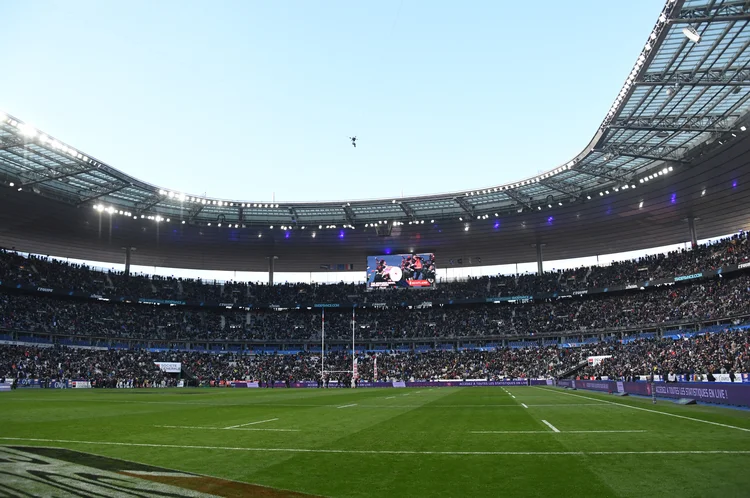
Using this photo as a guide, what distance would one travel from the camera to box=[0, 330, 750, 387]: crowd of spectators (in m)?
50.2

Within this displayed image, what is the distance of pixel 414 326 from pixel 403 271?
36.1 feet

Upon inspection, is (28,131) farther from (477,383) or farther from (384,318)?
(384,318)

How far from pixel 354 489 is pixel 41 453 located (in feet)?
23.4

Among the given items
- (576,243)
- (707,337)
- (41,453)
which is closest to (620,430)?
(41,453)

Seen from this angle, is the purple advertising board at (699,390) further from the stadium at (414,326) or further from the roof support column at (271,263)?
the roof support column at (271,263)

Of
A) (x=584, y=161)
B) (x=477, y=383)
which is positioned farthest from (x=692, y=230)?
(x=477, y=383)

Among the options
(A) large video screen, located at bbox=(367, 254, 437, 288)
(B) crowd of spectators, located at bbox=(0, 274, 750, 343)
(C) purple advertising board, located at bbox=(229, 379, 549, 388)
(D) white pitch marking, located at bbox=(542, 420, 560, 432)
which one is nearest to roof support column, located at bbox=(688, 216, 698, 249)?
(B) crowd of spectators, located at bbox=(0, 274, 750, 343)

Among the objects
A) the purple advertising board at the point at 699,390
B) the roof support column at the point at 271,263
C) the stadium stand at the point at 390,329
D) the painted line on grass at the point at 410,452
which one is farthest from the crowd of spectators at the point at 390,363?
the painted line on grass at the point at 410,452

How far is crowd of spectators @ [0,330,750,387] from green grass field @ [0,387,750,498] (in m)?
34.2

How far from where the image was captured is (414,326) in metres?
84.8

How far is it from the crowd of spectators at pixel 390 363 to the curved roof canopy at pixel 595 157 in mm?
16891

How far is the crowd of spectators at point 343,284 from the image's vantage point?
64.3 m

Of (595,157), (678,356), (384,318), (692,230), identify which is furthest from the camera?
(384,318)

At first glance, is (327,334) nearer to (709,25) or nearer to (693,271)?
(693,271)
